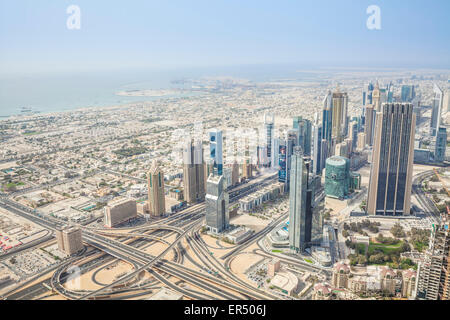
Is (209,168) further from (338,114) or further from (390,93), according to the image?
(390,93)

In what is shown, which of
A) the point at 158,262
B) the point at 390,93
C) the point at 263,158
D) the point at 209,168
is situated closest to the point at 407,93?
the point at 390,93

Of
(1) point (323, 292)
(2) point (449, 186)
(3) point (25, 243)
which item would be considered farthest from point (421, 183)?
(3) point (25, 243)

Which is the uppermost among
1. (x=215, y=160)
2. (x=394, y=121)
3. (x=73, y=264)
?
(x=394, y=121)

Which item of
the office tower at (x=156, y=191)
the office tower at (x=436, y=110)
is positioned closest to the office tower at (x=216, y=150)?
the office tower at (x=156, y=191)

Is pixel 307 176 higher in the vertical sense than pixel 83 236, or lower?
higher

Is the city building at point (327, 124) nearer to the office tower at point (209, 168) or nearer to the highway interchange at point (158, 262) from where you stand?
the highway interchange at point (158, 262)
